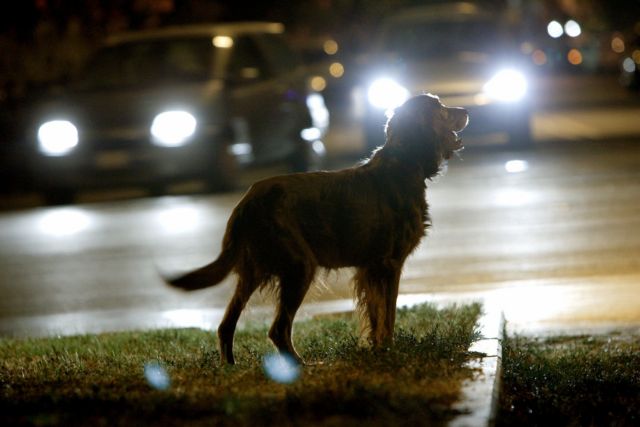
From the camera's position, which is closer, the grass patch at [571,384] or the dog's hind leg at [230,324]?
the grass patch at [571,384]

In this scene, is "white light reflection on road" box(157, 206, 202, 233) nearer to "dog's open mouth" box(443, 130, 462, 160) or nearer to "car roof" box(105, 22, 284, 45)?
"car roof" box(105, 22, 284, 45)

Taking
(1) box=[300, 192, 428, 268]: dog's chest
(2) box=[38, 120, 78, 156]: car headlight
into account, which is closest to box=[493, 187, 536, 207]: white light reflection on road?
(2) box=[38, 120, 78, 156]: car headlight

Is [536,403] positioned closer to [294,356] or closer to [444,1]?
[294,356]

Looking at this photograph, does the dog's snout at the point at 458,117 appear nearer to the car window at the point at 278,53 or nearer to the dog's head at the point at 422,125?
the dog's head at the point at 422,125

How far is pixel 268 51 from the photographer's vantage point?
709 inches

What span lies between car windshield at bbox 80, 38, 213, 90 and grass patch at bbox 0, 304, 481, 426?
8.86m

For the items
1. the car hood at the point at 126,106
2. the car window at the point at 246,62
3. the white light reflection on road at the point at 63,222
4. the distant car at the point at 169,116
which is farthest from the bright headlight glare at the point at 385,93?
the white light reflection on road at the point at 63,222

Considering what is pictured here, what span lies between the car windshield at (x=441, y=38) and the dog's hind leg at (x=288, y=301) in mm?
14335

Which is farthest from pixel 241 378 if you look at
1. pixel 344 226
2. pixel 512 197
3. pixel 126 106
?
pixel 126 106

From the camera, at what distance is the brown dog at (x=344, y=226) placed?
6.99 meters

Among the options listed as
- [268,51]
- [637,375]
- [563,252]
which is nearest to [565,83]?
[268,51]

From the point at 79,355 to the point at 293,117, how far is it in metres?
10.3

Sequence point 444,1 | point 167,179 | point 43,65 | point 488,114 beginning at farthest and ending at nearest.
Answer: point 444,1 → point 43,65 → point 488,114 → point 167,179

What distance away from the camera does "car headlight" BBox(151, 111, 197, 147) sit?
54.2ft
